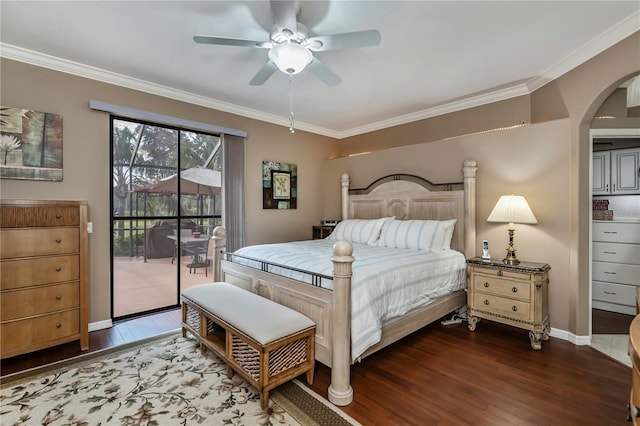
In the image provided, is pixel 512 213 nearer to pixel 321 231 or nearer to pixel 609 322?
pixel 609 322

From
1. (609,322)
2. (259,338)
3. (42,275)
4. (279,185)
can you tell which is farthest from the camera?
(279,185)

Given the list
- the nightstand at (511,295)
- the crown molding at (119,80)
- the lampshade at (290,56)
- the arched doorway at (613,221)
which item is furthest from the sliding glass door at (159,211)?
the arched doorway at (613,221)

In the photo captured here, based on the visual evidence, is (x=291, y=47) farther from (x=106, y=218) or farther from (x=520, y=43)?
(x=106, y=218)

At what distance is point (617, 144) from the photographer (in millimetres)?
3934

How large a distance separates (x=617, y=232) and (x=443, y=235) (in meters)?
2.26

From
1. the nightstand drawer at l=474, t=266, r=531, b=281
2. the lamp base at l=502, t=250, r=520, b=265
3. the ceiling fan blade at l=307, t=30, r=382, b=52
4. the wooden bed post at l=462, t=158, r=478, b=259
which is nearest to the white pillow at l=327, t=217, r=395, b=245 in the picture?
the wooden bed post at l=462, t=158, r=478, b=259

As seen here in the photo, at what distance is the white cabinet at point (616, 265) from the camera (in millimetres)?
3656

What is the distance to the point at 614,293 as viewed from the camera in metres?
3.79

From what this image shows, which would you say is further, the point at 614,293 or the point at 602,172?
the point at 602,172

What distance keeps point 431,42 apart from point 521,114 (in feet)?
5.69

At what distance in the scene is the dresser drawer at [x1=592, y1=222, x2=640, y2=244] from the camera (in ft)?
12.0

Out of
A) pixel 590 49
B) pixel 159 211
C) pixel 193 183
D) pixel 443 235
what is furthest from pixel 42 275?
pixel 590 49

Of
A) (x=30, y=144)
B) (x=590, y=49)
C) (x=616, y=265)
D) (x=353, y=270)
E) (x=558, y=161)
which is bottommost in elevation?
(x=616, y=265)

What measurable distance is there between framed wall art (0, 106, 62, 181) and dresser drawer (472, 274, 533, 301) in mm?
4405
